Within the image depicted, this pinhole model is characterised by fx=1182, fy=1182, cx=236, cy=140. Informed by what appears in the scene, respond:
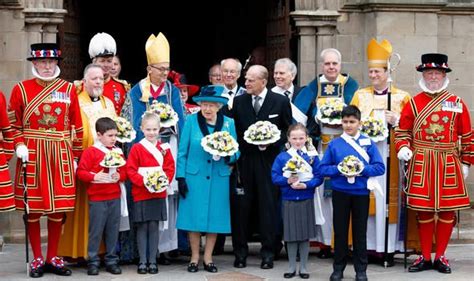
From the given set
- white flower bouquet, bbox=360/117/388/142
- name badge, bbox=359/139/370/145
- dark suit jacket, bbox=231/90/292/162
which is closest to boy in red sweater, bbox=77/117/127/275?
dark suit jacket, bbox=231/90/292/162

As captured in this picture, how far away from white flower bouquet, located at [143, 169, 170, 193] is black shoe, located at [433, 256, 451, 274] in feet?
8.64

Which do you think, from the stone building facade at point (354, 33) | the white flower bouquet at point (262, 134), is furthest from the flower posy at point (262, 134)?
the stone building facade at point (354, 33)

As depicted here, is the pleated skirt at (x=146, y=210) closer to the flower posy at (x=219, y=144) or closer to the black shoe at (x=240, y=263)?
the flower posy at (x=219, y=144)

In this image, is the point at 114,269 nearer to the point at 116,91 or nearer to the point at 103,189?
the point at 103,189

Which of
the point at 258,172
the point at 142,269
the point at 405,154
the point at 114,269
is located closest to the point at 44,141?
the point at 114,269

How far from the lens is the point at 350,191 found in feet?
33.7

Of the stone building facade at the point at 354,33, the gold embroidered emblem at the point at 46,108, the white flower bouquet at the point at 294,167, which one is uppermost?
the stone building facade at the point at 354,33

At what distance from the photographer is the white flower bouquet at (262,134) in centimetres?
1079

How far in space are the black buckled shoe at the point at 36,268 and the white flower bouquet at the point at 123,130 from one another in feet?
4.28

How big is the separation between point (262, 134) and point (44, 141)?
1.97 meters

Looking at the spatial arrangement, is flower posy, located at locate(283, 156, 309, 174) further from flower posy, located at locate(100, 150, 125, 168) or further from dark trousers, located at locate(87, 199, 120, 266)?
dark trousers, located at locate(87, 199, 120, 266)

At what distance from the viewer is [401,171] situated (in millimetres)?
11289

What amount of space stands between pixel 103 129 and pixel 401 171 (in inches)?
114

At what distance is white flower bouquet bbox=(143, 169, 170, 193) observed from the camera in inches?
413
